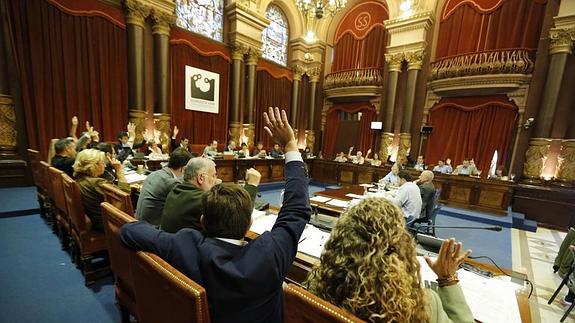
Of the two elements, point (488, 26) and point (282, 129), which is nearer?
point (282, 129)

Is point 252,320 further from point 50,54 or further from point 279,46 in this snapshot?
point 279,46

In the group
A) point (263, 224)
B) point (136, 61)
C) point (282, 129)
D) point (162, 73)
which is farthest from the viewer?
point (162, 73)

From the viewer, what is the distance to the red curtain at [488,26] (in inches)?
249

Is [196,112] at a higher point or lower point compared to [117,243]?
higher

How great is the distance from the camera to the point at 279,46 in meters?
10.2

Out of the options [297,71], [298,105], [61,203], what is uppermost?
[297,71]

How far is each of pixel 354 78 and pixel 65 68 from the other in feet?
28.4

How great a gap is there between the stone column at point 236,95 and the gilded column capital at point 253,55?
24 centimetres

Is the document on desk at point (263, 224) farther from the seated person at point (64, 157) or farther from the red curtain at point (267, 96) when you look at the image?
the red curtain at point (267, 96)

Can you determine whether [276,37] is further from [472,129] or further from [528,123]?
[528,123]

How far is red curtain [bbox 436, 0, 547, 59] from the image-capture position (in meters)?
6.33

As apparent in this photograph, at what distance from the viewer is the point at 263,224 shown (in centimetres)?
185

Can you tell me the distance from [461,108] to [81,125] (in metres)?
10.2

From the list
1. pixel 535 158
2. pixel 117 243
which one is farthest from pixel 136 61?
pixel 535 158
